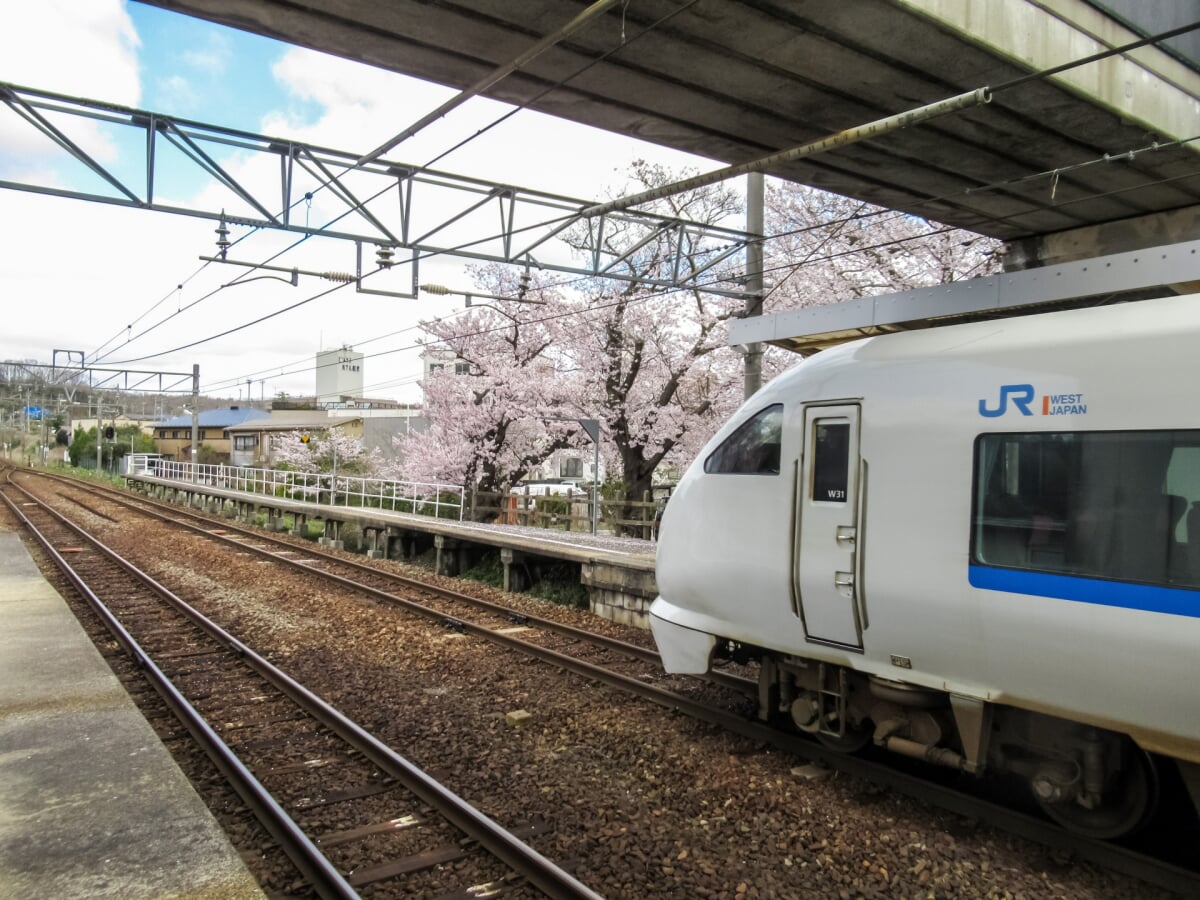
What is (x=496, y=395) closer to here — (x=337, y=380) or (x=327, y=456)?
(x=327, y=456)

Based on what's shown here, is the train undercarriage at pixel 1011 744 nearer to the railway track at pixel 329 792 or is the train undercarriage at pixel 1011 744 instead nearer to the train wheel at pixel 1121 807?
the train wheel at pixel 1121 807

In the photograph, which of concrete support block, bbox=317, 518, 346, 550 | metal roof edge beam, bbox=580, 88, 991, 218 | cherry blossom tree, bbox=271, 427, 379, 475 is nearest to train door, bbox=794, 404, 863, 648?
metal roof edge beam, bbox=580, 88, 991, 218

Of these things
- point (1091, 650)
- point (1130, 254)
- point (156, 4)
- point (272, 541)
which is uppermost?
point (156, 4)

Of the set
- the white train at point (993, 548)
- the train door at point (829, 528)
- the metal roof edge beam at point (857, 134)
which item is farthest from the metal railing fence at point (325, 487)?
the train door at point (829, 528)

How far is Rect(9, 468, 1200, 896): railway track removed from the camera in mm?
4373

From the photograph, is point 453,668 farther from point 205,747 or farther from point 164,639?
point 164,639

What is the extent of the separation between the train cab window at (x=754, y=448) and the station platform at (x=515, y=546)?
2.95 meters

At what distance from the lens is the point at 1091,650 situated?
4.02m

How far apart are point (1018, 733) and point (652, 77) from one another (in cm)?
533

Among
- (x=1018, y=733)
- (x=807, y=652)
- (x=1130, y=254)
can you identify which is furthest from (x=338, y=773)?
(x=1130, y=254)

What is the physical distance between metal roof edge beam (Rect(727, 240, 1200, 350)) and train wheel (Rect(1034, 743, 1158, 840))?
274cm

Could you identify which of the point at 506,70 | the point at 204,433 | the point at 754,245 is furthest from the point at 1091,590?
the point at 204,433

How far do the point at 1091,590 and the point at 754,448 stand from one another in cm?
233

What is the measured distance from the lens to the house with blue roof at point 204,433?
258 feet
